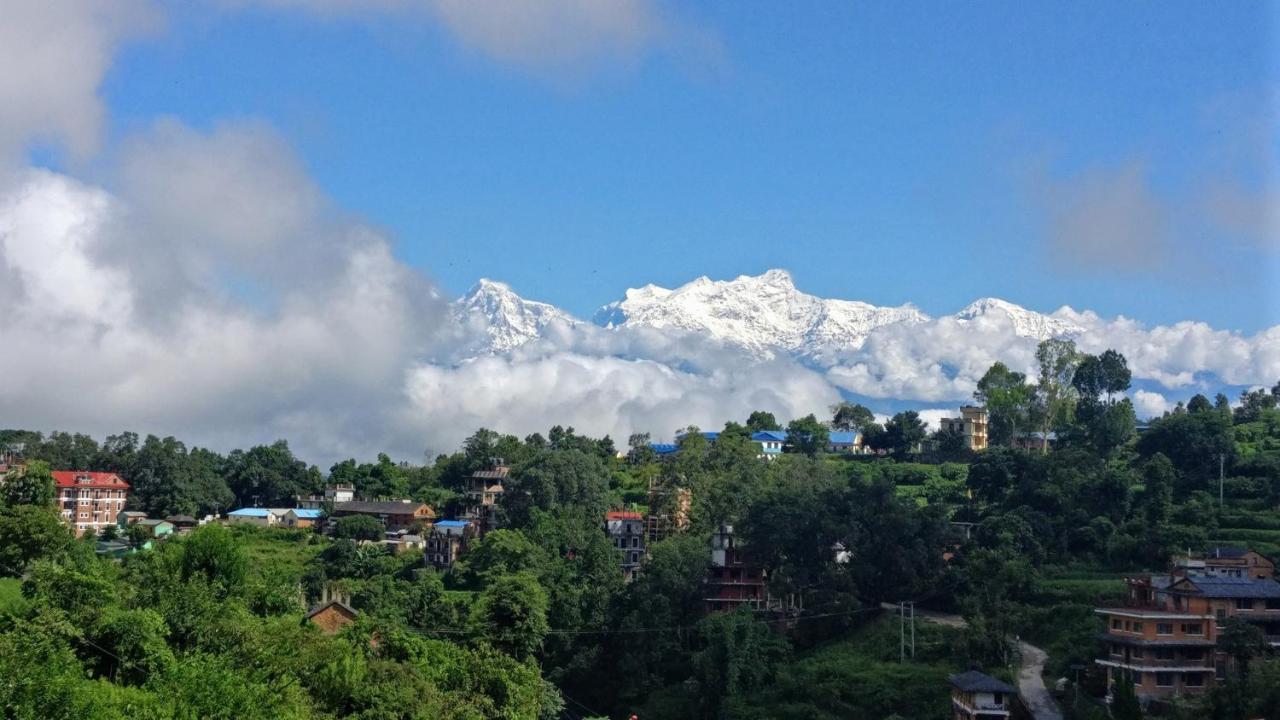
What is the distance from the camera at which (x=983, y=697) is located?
143ft

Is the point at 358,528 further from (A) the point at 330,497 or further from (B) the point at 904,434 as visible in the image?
(B) the point at 904,434

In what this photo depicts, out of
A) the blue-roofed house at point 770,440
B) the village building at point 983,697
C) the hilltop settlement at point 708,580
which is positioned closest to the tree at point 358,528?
the hilltop settlement at point 708,580

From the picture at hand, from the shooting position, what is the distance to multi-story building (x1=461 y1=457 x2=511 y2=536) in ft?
269

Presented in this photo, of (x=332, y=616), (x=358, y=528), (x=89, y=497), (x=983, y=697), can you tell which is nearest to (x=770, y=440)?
(x=358, y=528)

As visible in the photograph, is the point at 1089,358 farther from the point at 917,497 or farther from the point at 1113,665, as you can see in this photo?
the point at 1113,665

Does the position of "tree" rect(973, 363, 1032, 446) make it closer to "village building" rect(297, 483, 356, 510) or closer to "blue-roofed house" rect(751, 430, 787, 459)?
"blue-roofed house" rect(751, 430, 787, 459)

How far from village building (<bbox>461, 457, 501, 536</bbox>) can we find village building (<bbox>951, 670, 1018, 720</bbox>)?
39223 mm

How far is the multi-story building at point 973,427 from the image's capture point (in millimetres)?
87250

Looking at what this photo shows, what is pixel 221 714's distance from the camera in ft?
94.2

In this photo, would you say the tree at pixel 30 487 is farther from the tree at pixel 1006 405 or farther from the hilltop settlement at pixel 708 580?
the tree at pixel 1006 405

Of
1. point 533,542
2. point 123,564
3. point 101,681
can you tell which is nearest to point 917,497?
point 533,542

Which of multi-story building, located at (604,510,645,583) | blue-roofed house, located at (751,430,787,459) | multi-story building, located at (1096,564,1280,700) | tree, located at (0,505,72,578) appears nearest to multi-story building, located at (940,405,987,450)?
blue-roofed house, located at (751,430,787,459)

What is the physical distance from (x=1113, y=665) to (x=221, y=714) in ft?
94.7

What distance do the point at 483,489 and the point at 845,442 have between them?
27.8m
